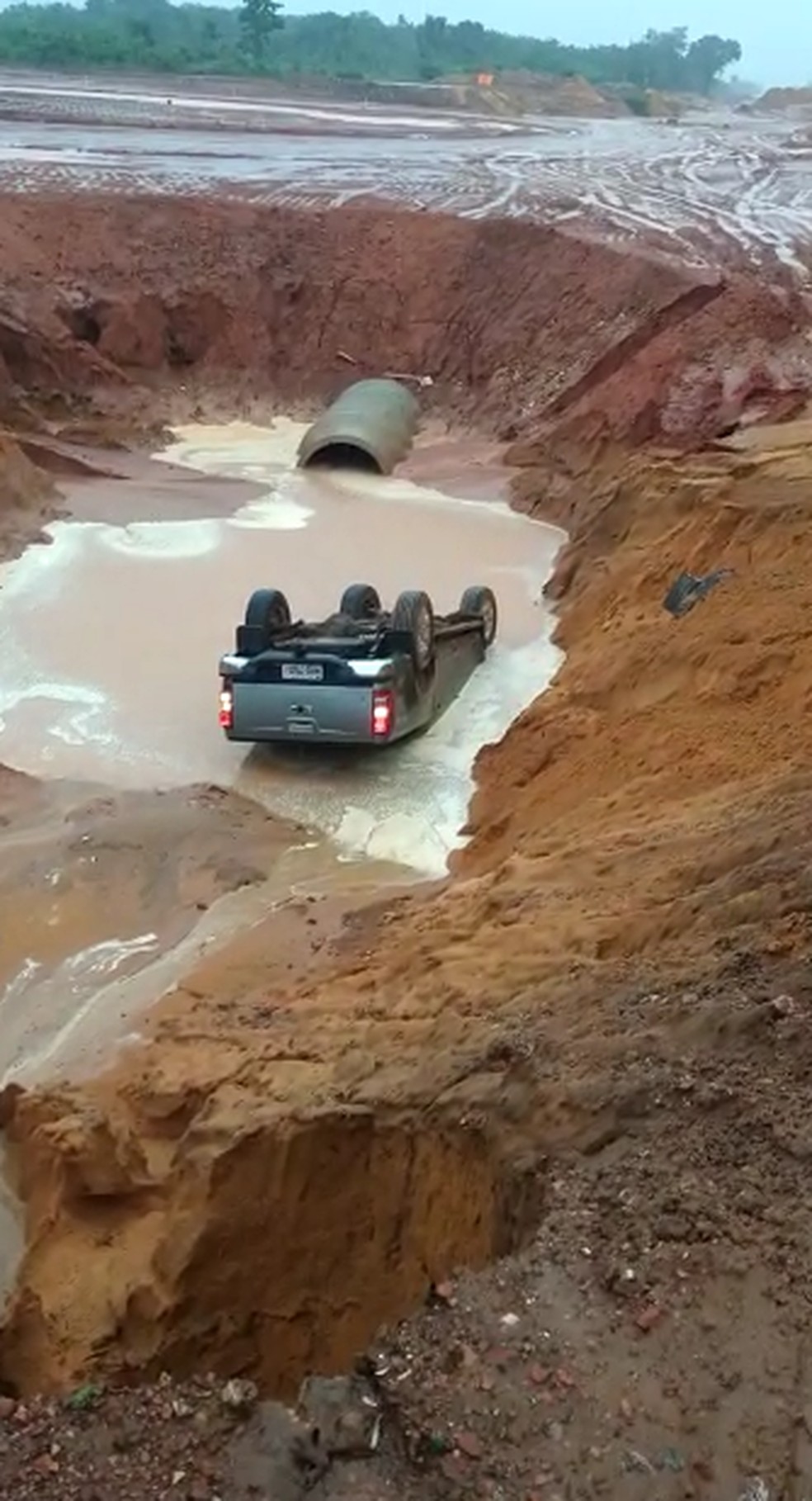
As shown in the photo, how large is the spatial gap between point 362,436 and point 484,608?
9457 millimetres

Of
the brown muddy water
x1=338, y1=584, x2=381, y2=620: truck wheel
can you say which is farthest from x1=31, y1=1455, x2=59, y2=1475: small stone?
x1=338, y1=584, x2=381, y2=620: truck wheel

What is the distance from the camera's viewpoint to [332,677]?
12.7 m

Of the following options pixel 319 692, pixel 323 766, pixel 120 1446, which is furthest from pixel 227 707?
pixel 120 1446

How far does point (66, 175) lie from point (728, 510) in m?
22.8

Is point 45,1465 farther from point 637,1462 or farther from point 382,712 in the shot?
point 382,712

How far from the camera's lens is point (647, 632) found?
14.3 m

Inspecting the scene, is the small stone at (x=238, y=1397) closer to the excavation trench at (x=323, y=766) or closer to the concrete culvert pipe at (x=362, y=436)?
the excavation trench at (x=323, y=766)

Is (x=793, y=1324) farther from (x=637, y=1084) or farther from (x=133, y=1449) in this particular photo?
(x=133, y=1449)

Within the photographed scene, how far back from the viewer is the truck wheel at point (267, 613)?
A: 13.5 metres

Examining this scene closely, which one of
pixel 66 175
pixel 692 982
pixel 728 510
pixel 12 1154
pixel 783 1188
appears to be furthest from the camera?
pixel 66 175

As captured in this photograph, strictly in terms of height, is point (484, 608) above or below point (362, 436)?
below

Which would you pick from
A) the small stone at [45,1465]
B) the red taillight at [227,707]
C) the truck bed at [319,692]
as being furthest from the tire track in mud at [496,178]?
the small stone at [45,1465]

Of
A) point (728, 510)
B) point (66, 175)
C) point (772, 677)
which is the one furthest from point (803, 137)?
point (772, 677)

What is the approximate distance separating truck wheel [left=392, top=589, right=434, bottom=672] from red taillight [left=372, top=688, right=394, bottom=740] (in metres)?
0.81
